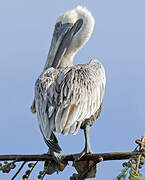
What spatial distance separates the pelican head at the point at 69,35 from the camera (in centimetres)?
761

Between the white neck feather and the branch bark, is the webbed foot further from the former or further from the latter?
the white neck feather

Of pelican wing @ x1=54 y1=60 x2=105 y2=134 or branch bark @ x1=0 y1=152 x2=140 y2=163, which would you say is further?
pelican wing @ x1=54 y1=60 x2=105 y2=134

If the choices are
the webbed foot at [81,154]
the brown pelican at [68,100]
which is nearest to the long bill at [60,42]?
the brown pelican at [68,100]

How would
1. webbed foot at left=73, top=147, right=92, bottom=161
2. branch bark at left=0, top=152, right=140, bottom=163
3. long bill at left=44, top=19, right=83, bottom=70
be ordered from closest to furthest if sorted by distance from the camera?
branch bark at left=0, top=152, right=140, bottom=163, webbed foot at left=73, top=147, right=92, bottom=161, long bill at left=44, top=19, right=83, bottom=70

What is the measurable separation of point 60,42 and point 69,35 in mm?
191

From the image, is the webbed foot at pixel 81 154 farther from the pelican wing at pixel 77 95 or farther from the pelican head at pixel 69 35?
the pelican head at pixel 69 35

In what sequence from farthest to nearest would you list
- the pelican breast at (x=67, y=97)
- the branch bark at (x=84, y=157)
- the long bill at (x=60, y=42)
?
the long bill at (x=60, y=42) → the pelican breast at (x=67, y=97) → the branch bark at (x=84, y=157)

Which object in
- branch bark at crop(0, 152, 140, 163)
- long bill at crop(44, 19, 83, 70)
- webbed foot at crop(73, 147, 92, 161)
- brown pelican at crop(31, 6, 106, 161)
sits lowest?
webbed foot at crop(73, 147, 92, 161)

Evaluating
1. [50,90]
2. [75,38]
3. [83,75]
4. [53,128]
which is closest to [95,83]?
[83,75]

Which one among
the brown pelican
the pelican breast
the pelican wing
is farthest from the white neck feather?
the pelican breast

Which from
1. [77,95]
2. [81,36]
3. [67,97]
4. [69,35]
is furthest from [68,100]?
[69,35]

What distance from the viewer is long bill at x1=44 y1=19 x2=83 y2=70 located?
760 cm

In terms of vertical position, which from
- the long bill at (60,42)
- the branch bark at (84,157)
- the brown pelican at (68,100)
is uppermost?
the long bill at (60,42)

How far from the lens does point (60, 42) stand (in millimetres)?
7848
